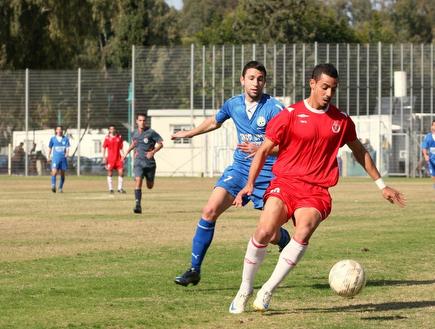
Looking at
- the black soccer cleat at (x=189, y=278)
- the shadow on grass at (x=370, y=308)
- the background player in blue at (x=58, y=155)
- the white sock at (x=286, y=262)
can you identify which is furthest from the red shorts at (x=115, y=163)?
the white sock at (x=286, y=262)

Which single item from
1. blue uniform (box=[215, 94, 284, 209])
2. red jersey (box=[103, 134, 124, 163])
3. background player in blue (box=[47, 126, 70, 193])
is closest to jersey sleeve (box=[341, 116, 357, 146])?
blue uniform (box=[215, 94, 284, 209])

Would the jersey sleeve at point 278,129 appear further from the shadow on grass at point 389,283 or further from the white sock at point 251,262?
the shadow on grass at point 389,283

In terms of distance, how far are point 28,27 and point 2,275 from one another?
50444mm

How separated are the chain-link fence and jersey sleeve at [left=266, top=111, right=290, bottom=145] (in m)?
45.5

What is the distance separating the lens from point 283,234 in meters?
11.6

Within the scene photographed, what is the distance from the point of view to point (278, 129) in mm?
9234

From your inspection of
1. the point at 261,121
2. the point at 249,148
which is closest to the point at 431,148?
the point at 261,121

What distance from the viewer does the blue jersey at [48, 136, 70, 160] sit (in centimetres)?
3616

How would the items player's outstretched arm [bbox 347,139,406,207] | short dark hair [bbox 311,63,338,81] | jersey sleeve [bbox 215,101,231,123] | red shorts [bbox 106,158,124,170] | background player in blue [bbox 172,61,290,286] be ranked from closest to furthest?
short dark hair [bbox 311,63,338,81] < player's outstretched arm [bbox 347,139,406,207] < background player in blue [bbox 172,61,290,286] < jersey sleeve [bbox 215,101,231,123] < red shorts [bbox 106,158,124,170]

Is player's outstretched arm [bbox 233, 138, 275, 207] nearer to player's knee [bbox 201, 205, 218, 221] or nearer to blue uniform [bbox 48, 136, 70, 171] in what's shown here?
player's knee [bbox 201, 205, 218, 221]

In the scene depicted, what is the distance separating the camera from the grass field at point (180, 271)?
9141mm

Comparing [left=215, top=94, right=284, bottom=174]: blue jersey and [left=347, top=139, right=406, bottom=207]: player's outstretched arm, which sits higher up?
[left=215, top=94, right=284, bottom=174]: blue jersey

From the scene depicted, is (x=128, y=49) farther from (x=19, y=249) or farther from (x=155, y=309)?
(x=155, y=309)

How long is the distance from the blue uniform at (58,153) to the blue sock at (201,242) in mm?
25045
